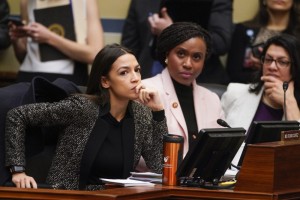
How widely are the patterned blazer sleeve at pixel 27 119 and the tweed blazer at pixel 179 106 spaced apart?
844 millimetres

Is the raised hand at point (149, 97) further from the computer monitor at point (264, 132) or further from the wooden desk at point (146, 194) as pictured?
the wooden desk at point (146, 194)

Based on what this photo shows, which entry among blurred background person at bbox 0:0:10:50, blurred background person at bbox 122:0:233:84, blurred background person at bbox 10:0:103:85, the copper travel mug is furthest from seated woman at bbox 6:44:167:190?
blurred background person at bbox 0:0:10:50

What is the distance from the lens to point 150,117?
4.82m

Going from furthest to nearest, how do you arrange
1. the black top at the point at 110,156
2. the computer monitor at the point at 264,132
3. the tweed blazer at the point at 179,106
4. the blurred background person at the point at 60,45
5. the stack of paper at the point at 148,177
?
the blurred background person at the point at 60,45 < the tweed blazer at the point at 179,106 < the black top at the point at 110,156 < the computer monitor at the point at 264,132 < the stack of paper at the point at 148,177

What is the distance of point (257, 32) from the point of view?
640 cm

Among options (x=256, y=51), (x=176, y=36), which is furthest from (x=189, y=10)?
(x=176, y=36)

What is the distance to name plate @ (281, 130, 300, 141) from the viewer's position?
166 inches

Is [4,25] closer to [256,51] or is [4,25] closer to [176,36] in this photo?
[176,36]

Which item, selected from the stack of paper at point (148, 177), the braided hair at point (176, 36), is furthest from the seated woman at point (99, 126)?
the braided hair at point (176, 36)

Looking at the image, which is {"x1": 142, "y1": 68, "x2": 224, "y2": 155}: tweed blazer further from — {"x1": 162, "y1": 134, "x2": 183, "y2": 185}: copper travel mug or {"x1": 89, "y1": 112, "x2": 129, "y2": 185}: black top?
{"x1": 162, "y1": 134, "x2": 183, "y2": 185}: copper travel mug

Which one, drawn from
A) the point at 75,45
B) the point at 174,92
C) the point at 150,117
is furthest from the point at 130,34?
the point at 150,117

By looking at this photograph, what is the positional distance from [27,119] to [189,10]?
6.31 ft

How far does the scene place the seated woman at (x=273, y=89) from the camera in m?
5.62

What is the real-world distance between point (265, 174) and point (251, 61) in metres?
2.40
